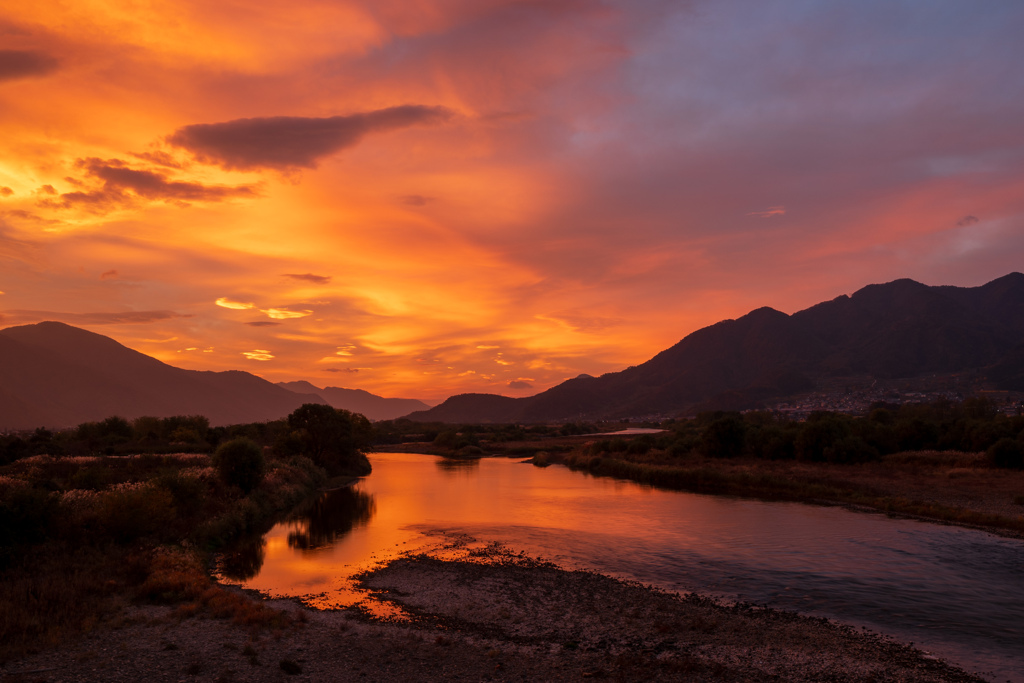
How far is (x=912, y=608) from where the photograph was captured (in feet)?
80.5

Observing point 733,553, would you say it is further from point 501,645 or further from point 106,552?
point 106,552

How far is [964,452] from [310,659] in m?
81.4

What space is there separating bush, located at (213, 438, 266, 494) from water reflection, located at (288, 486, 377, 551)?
18.8 ft

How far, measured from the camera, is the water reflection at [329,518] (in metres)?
41.6

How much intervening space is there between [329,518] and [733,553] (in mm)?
34498

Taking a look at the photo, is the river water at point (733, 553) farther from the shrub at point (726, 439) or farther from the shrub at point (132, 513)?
the shrub at point (726, 439)

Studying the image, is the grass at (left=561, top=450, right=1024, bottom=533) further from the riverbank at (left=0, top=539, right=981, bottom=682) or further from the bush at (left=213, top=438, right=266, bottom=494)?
the bush at (left=213, top=438, right=266, bottom=494)

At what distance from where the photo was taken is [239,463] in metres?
52.2

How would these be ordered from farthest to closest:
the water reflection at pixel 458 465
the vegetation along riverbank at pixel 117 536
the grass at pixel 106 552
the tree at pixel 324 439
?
the water reflection at pixel 458 465, the tree at pixel 324 439, the vegetation along riverbank at pixel 117 536, the grass at pixel 106 552

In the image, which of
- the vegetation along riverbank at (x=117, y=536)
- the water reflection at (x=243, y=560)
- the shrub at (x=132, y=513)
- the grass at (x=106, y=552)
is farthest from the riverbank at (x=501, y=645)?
A: the shrub at (x=132, y=513)

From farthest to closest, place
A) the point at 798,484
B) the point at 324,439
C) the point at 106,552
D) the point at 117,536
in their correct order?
the point at 324,439 < the point at 798,484 < the point at 117,536 < the point at 106,552

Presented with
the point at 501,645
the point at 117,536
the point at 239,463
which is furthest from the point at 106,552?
the point at 239,463

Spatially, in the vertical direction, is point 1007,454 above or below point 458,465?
above

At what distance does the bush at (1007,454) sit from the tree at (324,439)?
270ft
